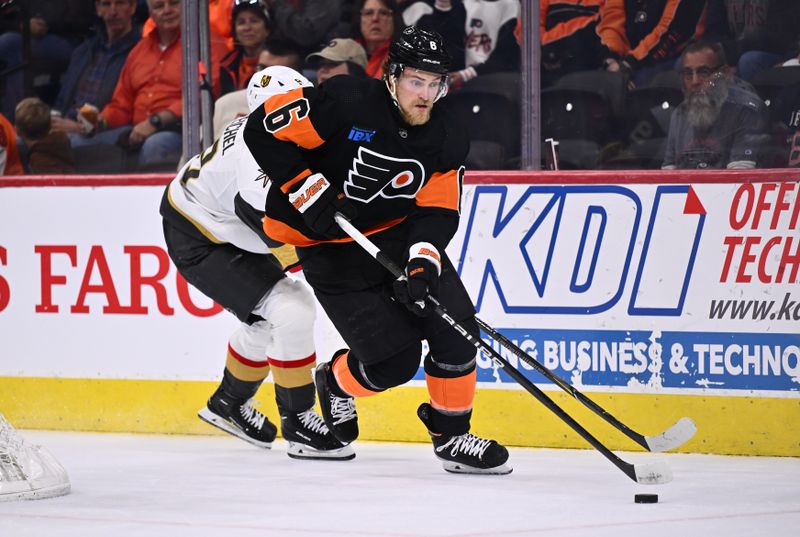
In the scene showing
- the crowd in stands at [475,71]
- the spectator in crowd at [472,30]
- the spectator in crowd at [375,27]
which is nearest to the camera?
the crowd in stands at [475,71]

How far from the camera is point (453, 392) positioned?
11.3 feet

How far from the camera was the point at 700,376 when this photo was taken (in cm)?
378

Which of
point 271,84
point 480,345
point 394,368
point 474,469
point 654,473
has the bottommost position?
point 474,469

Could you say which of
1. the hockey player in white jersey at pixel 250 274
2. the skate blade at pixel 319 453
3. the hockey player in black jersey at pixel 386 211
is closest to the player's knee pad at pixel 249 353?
the hockey player in white jersey at pixel 250 274

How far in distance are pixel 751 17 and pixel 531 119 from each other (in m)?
0.76

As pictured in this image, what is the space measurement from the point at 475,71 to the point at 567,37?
365 mm

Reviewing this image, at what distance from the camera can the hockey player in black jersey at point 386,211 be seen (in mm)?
3244

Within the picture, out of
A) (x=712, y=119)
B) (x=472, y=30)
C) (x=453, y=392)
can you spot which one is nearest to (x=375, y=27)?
(x=472, y=30)

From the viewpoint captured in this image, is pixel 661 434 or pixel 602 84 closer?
pixel 661 434

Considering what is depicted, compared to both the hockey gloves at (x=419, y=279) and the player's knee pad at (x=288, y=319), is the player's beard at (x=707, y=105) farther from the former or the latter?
the player's knee pad at (x=288, y=319)

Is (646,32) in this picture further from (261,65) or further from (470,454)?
(470,454)

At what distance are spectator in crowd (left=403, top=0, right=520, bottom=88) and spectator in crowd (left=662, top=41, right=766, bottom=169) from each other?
58cm

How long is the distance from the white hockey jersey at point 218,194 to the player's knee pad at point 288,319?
16 cm

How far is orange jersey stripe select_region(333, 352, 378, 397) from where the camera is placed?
352 cm
